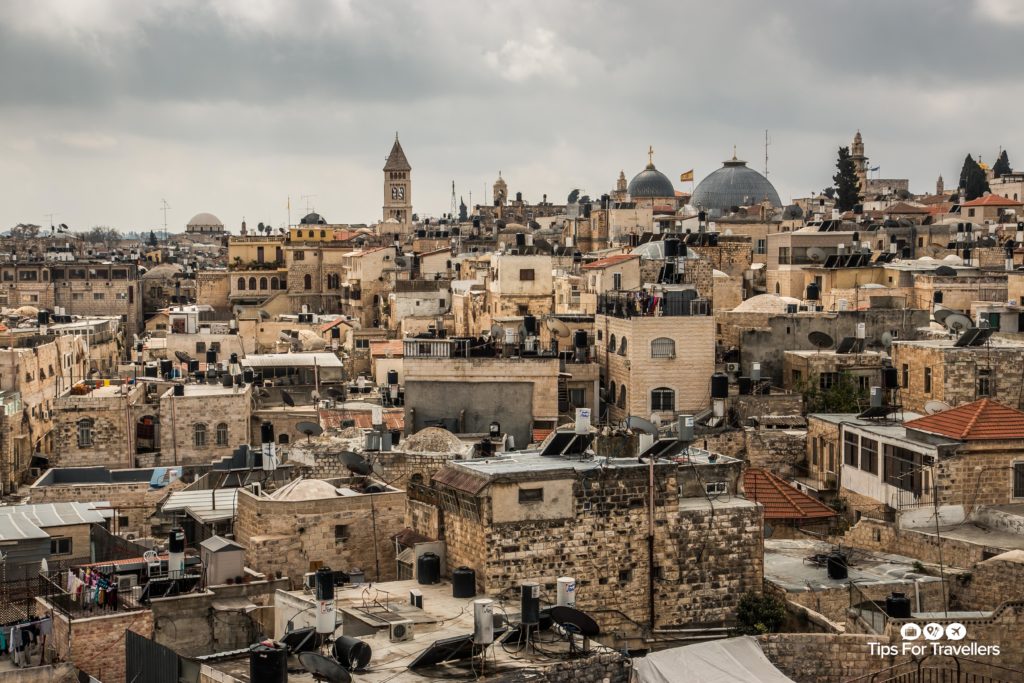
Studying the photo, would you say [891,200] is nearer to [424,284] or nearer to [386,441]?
[424,284]

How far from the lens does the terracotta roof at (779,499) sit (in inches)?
965

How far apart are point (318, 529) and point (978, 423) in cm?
1015

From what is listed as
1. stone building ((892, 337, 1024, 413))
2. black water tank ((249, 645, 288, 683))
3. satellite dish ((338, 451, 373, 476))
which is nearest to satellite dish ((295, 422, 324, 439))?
satellite dish ((338, 451, 373, 476))

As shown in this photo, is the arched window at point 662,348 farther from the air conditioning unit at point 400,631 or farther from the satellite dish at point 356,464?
the air conditioning unit at point 400,631

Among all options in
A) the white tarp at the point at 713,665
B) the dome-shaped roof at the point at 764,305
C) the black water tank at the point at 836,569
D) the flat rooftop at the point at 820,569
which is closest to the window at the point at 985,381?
the flat rooftop at the point at 820,569

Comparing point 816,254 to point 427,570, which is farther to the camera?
point 816,254

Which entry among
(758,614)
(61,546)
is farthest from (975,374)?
(61,546)

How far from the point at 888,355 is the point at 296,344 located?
74.3ft

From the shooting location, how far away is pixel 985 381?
92.3 feet

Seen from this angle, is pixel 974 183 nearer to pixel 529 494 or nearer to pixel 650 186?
pixel 650 186

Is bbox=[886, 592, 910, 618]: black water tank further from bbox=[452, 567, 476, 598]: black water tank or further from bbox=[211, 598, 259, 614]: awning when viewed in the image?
bbox=[211, 598, 259, 614]: awning

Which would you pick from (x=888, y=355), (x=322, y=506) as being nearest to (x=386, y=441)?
(x=322, y=506)

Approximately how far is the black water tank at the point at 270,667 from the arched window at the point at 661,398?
63.7 feet

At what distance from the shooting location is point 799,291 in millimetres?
47344
